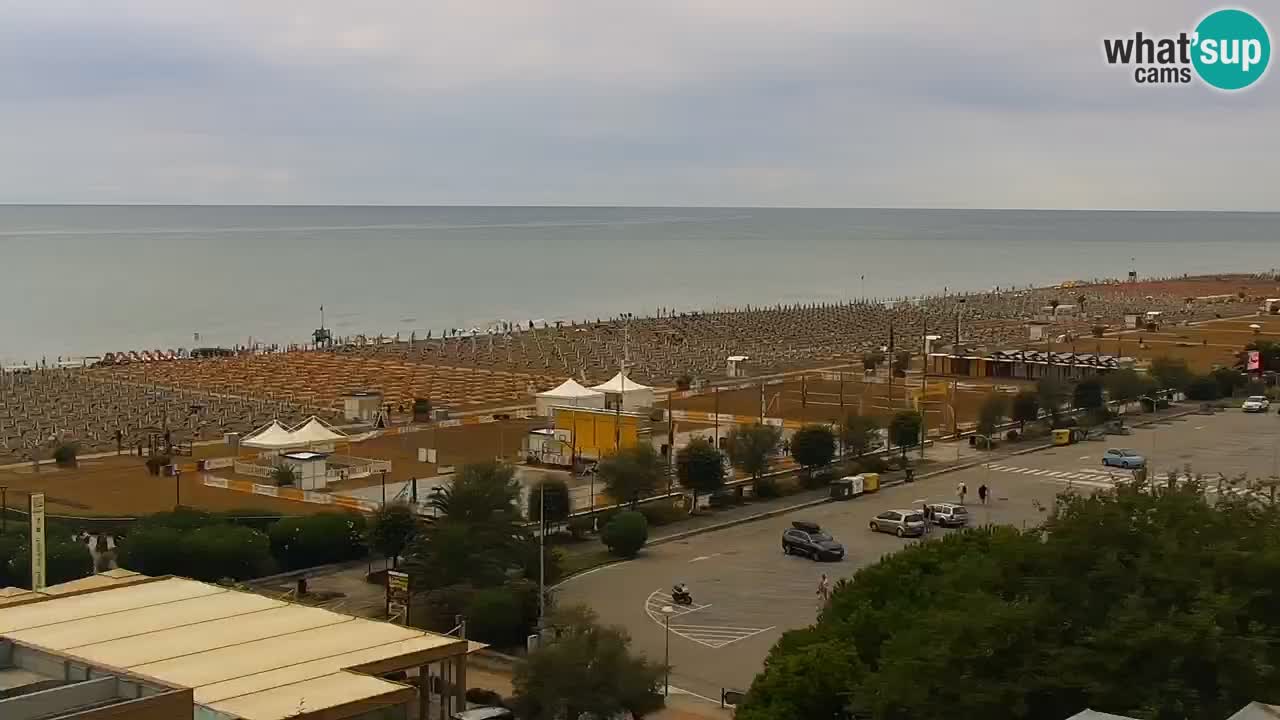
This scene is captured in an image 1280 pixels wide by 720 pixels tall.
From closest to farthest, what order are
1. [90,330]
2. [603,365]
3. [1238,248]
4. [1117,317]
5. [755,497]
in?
[755,497] < [603,365] < [1117,317] < [90,330] < [1238,248]

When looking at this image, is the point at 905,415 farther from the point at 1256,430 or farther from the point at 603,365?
the point at 603,365

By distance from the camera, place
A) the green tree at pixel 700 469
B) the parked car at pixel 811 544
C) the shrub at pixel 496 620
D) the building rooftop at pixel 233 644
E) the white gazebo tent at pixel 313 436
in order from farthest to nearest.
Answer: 1. the white gazebo tent at pixel 313 436
2. the green tree at pixel 700 469
3. the parked car at pixel 811 544
4. the shrub at pixel 496 620
5. the building rooftop at pixel 233 644

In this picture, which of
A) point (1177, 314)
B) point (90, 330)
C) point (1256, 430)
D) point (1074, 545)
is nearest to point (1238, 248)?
point (1177, 314)

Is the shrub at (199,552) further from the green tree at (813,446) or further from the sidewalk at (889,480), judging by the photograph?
the green tree at (813,446)

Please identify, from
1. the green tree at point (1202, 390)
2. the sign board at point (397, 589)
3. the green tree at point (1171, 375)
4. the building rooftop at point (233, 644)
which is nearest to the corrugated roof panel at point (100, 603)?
the building rooftop at point (233, 644)

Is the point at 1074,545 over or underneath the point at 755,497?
over

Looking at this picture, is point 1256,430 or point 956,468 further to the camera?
point 1256,430
